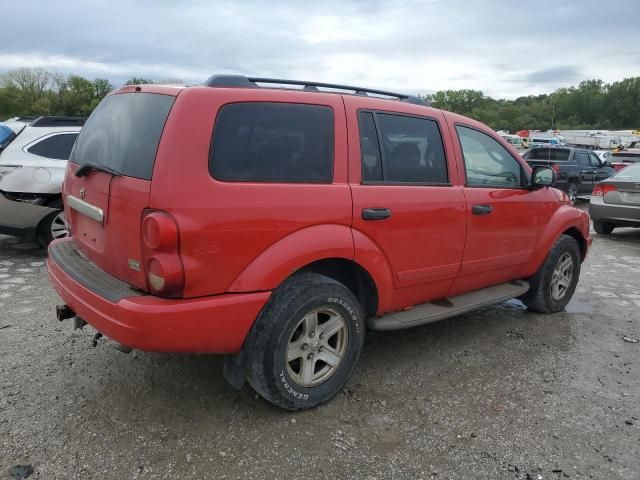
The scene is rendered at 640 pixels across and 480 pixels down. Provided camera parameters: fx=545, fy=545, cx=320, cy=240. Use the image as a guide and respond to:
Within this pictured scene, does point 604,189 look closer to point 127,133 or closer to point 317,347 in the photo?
point 317,347

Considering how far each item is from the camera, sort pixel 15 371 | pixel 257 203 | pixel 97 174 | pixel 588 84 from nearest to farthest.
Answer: pixel 257 203 → pixel 97 174 → pixel 15 371 → pixel 588 84

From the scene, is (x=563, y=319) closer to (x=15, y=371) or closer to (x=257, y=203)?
(x=257, y=203)

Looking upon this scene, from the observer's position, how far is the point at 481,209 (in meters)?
3.93

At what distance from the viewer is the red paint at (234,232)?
2.60 metres

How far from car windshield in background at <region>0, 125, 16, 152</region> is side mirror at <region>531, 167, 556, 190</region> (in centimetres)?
602

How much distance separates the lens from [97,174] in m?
3.07

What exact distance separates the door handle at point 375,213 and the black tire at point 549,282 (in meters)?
2.19

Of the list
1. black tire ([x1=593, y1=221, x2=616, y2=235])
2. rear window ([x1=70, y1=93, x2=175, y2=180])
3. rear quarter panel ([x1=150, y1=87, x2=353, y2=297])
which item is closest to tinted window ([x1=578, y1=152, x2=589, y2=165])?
black tire ([x1=593, y1=221, x2=616, y2=235])

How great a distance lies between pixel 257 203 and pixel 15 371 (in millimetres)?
2087

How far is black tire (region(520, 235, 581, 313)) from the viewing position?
15.8 ft

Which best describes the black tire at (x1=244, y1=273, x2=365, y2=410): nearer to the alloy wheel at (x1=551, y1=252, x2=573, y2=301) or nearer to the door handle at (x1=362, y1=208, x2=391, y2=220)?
the door handle at (x1=362, y1=208, x2=391, y2=220)

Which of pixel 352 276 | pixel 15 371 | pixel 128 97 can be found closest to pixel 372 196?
pixel 352 276

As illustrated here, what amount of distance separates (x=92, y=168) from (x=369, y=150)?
1.63 m

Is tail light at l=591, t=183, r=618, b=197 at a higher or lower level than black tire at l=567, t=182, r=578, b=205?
higher
